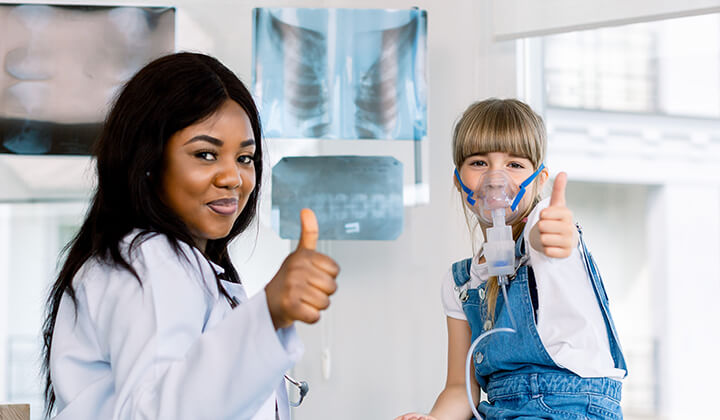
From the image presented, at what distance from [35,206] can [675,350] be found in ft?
5.86

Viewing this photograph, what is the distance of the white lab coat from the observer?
76cm

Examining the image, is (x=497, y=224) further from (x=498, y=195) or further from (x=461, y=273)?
(x=461, y=273)

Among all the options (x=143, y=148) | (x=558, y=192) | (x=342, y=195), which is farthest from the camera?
(x=342, y=195)

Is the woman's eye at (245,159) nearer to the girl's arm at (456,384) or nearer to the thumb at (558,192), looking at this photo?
the thumb at (558,192)

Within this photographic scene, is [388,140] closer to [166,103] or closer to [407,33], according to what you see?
[407,33]

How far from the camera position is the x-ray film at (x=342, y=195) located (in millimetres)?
1985

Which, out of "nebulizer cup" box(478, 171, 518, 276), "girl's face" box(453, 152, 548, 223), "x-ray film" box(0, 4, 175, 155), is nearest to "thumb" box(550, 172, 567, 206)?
"nebulizer cup" box(478, 171, 518, 276)

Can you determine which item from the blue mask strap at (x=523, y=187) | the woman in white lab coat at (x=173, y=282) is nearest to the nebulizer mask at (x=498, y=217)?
the blue mask strap at (x=523, y=187)

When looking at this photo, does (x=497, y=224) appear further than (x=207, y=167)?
Yes

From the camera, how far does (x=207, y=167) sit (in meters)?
1.03

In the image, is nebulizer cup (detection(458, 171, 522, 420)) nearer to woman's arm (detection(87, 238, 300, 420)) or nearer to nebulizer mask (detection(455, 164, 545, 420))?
nebulizer mask (detection(455, 164, 545, 420))

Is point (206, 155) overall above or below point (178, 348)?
above

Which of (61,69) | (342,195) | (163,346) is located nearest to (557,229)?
(163,346)

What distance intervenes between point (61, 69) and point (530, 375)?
4.91ft
